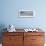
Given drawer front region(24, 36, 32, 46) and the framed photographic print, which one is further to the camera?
the framed photographic print

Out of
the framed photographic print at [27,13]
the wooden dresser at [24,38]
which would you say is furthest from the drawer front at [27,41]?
the framed photographic print at [27,13]

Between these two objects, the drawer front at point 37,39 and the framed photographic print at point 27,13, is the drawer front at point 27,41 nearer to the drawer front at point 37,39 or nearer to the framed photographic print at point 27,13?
the drawer front at point 37,39

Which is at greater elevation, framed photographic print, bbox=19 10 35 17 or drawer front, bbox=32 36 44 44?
framed photographic print, bbox=19 10 35 17

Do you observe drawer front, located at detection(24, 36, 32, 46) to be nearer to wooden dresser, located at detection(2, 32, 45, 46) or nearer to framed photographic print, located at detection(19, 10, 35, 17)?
wooden dresser, located at detection(2, 32, 45, 46)

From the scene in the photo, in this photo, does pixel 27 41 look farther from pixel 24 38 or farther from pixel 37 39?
pixel 37 39

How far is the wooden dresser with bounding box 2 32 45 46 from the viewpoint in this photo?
3299 millimetres

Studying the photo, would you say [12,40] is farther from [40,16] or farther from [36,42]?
[40,16]

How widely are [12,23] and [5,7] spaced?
57cm

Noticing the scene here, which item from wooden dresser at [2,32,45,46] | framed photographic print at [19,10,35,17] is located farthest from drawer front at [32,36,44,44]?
framed photographic print at [19,10,35,17]

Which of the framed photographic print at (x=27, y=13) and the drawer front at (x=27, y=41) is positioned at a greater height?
the framed photographic print at (x=27, y=13)

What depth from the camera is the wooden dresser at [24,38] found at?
330 centimetres

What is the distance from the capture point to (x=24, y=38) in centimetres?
330

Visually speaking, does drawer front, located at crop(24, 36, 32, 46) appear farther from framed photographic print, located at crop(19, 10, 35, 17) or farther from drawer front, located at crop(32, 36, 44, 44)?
framed photographic print, located at crop(19, 10, 35, 17)

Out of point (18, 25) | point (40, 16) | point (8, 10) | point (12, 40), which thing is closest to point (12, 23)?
point (18, 25)
